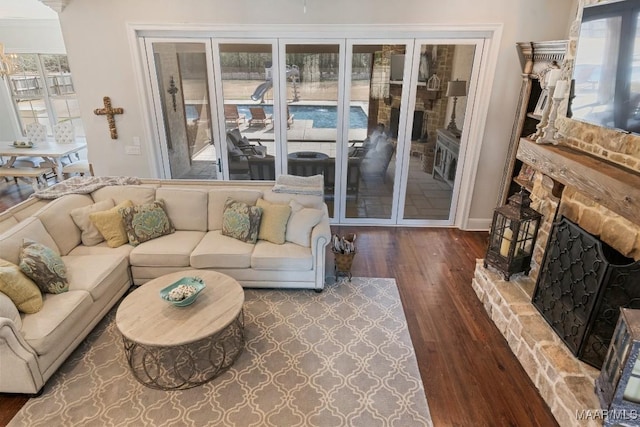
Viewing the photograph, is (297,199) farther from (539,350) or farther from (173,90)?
(539,350)

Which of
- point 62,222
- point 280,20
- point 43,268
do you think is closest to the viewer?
point 43,268

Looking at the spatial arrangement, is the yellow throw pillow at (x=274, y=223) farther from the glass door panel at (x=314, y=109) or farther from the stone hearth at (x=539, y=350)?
the stone hearth at (x=539, y=350)

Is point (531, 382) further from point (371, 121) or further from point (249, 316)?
point (371, 121)

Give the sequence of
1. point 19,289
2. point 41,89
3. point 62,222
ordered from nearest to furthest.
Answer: point 19,289 → point 62,222 → point 41,89

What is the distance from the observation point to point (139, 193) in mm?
4043

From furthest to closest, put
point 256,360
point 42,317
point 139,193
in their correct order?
point 139,193 < point 256,360 < point 42,317

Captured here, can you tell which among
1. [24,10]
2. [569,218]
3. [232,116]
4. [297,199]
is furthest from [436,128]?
[24,10]

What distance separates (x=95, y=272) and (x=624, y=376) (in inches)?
150

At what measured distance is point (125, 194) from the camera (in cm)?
404

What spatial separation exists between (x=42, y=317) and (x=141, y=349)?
0.73m

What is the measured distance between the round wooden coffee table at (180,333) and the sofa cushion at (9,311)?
619 millimetres

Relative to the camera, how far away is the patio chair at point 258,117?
4914 millimetres

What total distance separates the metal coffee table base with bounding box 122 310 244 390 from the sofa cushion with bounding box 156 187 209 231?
4.53 feet

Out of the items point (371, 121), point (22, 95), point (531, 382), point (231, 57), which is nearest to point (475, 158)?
point (371, 121)
